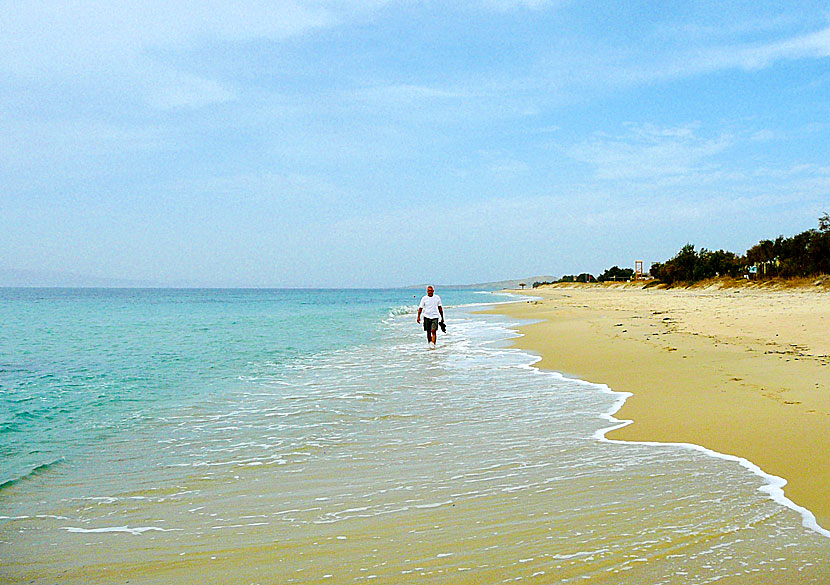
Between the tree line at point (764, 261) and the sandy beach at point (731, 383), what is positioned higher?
the tree line at point (764, 261)

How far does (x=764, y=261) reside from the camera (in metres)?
46.1

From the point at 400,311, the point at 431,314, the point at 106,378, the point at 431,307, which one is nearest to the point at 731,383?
the point at 431,314

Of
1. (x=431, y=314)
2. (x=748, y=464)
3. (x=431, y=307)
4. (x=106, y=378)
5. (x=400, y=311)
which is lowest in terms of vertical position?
(x=400, y=311)

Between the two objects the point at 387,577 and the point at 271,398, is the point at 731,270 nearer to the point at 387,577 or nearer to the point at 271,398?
the point at 271,398

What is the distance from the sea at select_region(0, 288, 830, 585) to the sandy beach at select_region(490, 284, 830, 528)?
1.19 feet

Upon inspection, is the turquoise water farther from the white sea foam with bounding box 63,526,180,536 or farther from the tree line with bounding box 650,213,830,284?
the tree line with bounding box 650,213,830,284

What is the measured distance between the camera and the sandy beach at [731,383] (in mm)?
4977

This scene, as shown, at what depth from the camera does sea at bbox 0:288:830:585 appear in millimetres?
3139

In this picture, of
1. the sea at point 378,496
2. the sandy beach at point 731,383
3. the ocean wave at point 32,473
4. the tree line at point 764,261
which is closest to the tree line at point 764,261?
the tree line at point 764,261

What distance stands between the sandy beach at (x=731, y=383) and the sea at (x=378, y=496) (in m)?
0.36

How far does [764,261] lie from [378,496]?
50656 millimetres

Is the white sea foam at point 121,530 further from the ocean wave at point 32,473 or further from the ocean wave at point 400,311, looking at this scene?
the ocean wave at point 400,311

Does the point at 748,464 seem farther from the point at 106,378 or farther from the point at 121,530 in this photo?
the point at 106,378

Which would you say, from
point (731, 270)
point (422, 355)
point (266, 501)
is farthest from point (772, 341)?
point (731, 270)
